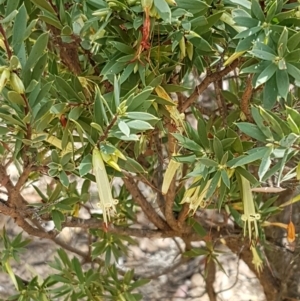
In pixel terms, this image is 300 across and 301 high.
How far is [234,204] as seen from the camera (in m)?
0.88

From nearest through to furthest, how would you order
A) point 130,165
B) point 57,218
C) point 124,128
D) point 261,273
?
point 124,128, point 130,165, point 57,218, point 261,273

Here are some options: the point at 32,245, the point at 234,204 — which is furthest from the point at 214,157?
the point at 32,245

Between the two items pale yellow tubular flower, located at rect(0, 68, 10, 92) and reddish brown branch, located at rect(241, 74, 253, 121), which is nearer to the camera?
pale yellow tubular flower, located at rect(0, 68, 10, 92)

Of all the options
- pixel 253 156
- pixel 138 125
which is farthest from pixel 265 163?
pixel 138 125

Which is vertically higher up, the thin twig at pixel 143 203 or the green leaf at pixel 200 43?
the green leaf at pixel 200 43

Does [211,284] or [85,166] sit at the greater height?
[85,166]

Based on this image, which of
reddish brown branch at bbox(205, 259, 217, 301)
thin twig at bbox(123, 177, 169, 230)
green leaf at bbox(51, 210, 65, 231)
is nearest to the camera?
green leaf at bbox(51, 210, 65, 231)

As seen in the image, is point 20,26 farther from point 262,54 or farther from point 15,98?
point 262,54

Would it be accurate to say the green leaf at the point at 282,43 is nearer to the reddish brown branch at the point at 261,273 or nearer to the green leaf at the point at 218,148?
the green leaf at the point at 218,148

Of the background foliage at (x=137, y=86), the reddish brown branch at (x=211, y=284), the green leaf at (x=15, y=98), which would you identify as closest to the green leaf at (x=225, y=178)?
the background foliage at (x=137, y=86)

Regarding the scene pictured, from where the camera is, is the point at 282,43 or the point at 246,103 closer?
the point at 282,43

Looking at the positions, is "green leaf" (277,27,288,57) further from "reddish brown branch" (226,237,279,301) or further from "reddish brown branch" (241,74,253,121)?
"reddish brown branch" (226,237,279,301)

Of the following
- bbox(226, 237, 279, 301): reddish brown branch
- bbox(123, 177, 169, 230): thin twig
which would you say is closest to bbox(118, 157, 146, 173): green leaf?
bbox(123, 177, 169, 230): thin twig

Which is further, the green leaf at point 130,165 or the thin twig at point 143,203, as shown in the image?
the thin twig at point 143,203
